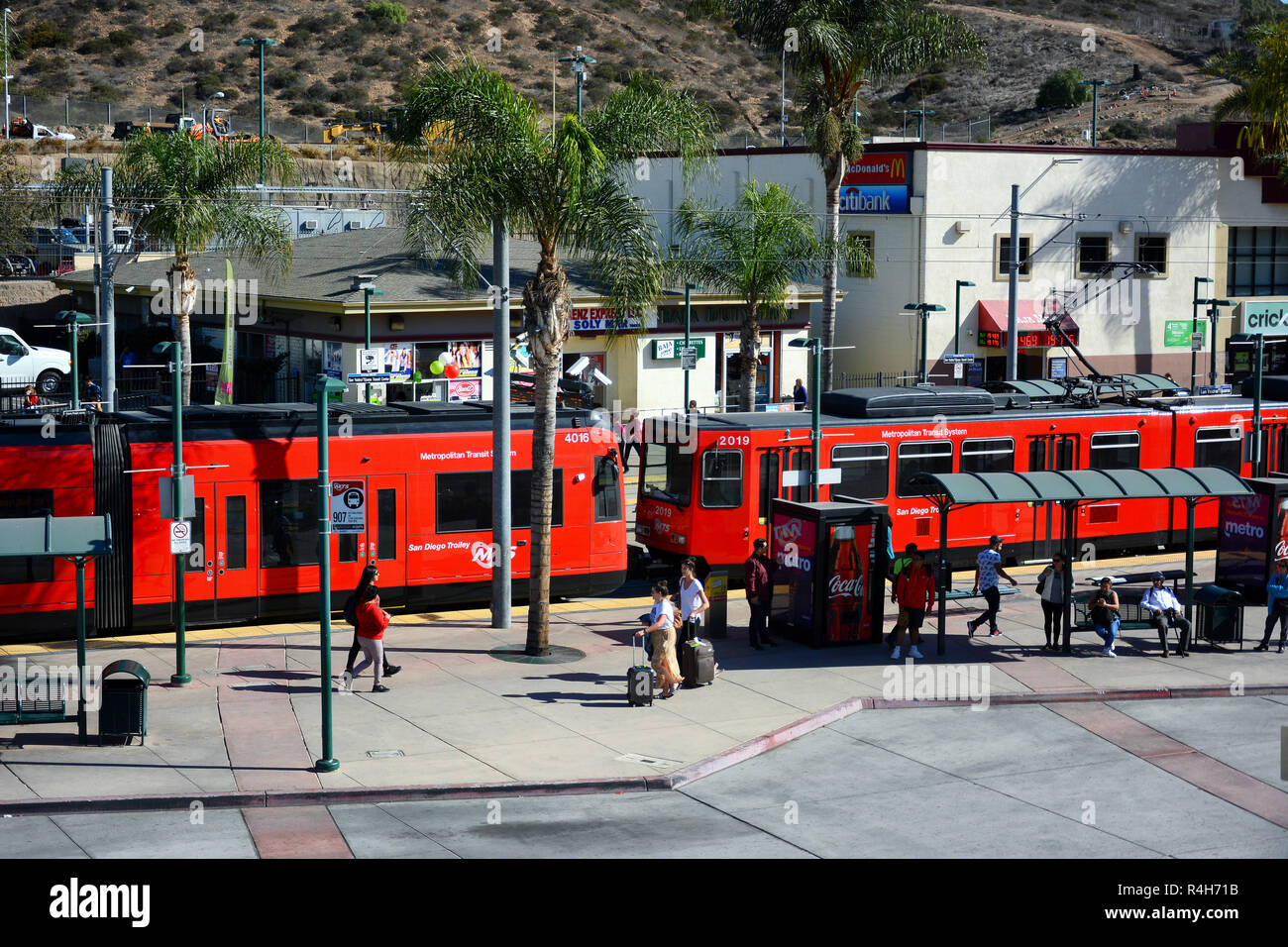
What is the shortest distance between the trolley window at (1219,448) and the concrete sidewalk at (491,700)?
6.43 meters

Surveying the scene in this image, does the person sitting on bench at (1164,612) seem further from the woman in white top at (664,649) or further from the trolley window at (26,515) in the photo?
the trolley window at (26,515)

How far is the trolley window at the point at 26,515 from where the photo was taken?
2027 centimetres

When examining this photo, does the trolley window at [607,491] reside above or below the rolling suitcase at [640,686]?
above

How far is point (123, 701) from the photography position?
650 inches

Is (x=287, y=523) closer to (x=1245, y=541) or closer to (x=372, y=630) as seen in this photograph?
(x=372, y=630)

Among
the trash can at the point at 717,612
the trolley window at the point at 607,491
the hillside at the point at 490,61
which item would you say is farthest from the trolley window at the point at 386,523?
the hillside at the point at 490,61

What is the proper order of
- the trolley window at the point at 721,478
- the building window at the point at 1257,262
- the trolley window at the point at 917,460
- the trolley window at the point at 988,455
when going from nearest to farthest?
the trolley window at the point at 721,478, the trolley window at the point at 917,460, the trolley window at the point at 988,455, the building window at the point at 1257,262

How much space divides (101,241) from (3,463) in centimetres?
993

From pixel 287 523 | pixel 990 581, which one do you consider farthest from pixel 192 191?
pixel 990 581

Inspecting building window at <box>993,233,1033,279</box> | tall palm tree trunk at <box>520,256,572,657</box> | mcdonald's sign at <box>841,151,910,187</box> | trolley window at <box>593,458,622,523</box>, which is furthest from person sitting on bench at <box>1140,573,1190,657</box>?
building window at <box>993,233,1033,279</box>

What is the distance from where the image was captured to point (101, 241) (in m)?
28.9

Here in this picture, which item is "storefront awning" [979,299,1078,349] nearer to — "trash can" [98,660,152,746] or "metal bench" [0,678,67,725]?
"metal bench" [0,678,67,725]

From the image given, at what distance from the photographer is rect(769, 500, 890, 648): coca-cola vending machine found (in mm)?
21938

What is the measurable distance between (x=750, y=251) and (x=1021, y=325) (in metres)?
16.0
